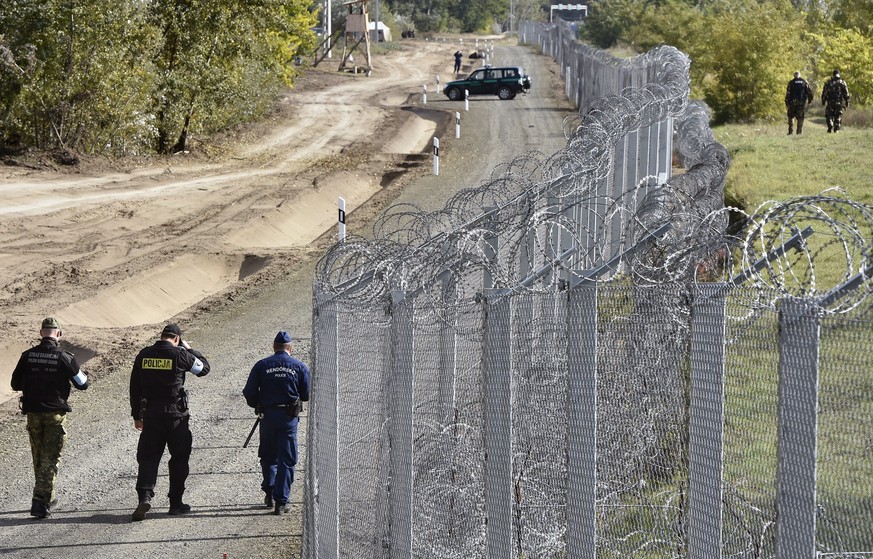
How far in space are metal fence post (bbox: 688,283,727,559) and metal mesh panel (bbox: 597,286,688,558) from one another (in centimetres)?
41

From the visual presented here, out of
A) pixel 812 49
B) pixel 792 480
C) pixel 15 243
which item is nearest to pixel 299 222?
pixel 15 243

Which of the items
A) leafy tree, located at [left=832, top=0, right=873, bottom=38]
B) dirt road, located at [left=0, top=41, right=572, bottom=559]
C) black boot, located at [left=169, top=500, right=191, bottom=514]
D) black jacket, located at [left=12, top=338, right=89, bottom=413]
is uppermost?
leafy tree, located at [left=832, top=0, right=873, bottom=38]

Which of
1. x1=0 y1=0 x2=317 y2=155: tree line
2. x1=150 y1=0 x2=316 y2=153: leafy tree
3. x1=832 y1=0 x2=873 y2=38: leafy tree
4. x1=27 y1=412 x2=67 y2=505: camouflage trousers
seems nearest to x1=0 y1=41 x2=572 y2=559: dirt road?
x1=27 y1=412 x2=67 y2=505: camouflage trousers

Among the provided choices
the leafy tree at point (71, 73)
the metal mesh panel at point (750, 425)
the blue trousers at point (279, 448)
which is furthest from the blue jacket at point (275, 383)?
the leafy tree at point (71, 73)

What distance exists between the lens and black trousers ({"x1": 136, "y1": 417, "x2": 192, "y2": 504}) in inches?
363

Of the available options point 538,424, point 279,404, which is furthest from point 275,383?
point 538,424

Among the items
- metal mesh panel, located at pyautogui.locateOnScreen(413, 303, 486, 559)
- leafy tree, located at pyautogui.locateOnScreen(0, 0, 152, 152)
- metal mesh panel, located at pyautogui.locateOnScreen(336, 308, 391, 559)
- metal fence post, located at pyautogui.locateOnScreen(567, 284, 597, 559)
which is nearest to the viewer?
metal fence post, located at pyautogui.locateOnScreen(567, 284, 597, 559)

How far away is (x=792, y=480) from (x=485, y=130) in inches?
1290

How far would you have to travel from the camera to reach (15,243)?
22.4 m

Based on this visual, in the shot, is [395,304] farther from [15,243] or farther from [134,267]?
[15,243]

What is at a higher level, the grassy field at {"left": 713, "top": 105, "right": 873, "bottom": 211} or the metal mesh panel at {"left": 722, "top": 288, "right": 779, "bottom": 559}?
the metal mesh panel at {"left": 722, "top": 288, "right": 779, "bottom": 559}

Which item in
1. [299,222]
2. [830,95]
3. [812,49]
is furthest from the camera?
[812,49]

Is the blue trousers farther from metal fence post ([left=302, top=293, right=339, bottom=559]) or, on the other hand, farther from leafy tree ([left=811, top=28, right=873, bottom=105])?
leafy tree ([left=811, top=28, right=873, bottom=105])

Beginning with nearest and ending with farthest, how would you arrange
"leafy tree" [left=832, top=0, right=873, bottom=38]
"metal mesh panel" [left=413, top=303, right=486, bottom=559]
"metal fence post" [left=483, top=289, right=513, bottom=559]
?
"metal fence post" [left=483, top=289, right=513, bottom=559], "metal mesh panel" [left=413, top=303, right=486, bottom=559], "leafy tree" [left=832, top=0, right=873, bottom=38]
